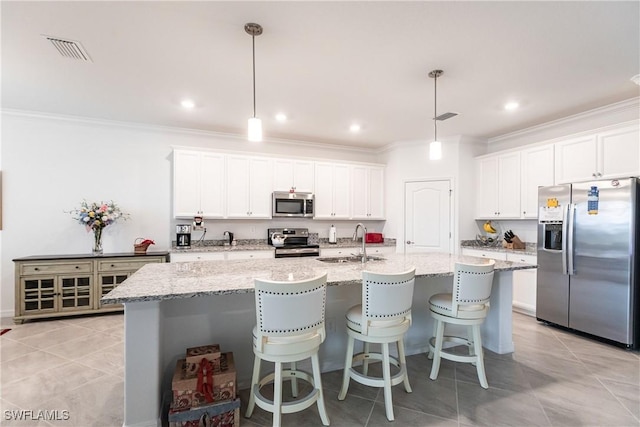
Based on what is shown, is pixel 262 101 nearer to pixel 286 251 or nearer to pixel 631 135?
→ pixel 286 251

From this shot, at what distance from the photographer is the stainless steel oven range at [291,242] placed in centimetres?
469

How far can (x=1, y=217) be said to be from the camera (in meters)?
3.99

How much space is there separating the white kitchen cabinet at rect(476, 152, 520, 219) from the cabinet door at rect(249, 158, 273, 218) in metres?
3.46

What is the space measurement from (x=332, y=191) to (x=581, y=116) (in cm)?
357

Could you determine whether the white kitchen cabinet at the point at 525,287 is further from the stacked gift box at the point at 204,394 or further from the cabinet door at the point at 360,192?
the stacked gift box at the point at 204,394

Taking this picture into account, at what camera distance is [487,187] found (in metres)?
4.97

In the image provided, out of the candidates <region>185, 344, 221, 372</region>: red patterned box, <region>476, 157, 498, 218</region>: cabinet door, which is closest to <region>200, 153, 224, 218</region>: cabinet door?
<region>185, 344, 221, 372</region>: red patterned box

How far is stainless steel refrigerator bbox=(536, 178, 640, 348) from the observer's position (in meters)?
3.09

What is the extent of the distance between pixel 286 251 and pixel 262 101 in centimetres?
218

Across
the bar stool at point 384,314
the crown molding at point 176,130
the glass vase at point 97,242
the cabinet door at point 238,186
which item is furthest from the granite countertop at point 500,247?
A: the glass vase at point 97,242

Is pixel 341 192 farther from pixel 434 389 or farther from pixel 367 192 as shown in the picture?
pixel 434 389

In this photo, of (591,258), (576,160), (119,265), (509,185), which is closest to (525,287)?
(591,258)

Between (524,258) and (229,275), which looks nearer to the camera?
(229,275)

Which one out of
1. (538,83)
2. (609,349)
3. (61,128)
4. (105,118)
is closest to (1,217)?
(61,128)
